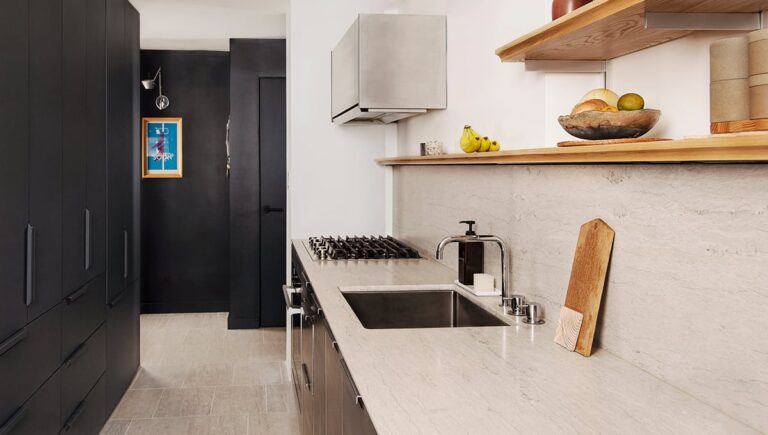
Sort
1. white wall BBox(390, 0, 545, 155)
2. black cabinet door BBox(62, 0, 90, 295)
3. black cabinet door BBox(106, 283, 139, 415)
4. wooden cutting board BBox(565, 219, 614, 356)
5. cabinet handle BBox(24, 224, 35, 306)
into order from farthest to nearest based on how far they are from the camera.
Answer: black cabinet door BBox(106, 283, 139, 415) < black cabinet door BBox(62, 0, 90, 295) < cabinet handle BBox(24, 224, 35, 306) < white wall BBox(390, 0, 545, 155) < wooden cutting board BBox(565, 219, 614, 356)

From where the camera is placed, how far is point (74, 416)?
333 cm

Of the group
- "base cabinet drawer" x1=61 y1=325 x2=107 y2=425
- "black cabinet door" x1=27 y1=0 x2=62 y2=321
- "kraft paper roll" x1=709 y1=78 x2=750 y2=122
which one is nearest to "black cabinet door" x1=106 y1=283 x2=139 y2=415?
"base cabinet drawer" x1=61 y1=325 x2=107 y2=425

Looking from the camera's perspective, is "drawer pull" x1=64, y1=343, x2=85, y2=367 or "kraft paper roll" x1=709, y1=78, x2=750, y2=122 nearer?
"kraft paper roll" x1=709, y1=78, x2=750, y2=122

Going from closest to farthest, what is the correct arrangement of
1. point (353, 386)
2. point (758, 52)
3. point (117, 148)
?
point (758, 52) → point (353, 386) → point (117, 148)

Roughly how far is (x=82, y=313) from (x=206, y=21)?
10.5ft

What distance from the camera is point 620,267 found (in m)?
1.83

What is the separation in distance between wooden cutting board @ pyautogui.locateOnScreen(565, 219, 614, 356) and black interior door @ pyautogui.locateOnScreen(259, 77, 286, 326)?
4.95 m

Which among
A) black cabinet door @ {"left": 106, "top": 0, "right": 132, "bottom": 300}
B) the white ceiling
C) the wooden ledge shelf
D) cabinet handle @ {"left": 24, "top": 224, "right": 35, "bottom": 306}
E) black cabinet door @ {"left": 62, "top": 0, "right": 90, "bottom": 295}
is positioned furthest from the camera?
the white ceiling

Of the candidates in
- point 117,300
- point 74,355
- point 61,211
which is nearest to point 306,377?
point 74,355

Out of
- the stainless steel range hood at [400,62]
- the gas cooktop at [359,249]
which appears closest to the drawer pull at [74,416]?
the gas cooktop at [359,249]

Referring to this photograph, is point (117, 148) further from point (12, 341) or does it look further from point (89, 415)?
point (12, 341)

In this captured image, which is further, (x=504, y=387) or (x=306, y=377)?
(x=306, y=377)

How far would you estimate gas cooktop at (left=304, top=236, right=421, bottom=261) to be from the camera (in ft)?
12.4

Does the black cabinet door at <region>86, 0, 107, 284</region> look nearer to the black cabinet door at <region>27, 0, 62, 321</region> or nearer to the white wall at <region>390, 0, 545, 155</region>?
the black cabinet door at <region>27, 0, 62, 321</region>
